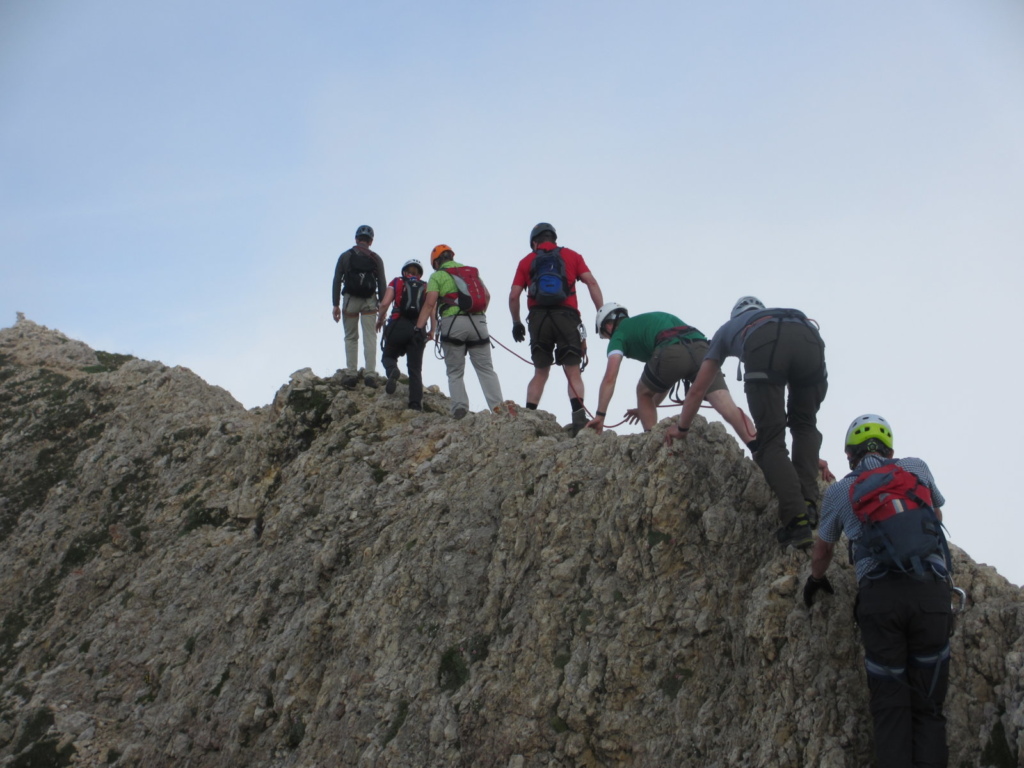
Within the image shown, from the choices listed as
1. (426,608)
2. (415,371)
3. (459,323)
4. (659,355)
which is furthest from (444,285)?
(426,608)

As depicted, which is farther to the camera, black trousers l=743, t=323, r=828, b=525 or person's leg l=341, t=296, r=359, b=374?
person's leg l=341, t=296, r=359, b=374

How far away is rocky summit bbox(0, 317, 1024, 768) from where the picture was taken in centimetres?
806

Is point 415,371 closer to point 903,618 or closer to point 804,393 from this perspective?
point 804,393

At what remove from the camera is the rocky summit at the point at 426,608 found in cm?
806

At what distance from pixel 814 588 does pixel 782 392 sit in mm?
2275

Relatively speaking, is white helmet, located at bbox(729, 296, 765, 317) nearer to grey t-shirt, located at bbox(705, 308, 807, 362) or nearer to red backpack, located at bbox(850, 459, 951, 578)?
grey t-shirt, located at bbox(705, 308, 807, 362)

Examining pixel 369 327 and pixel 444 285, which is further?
pixel 369 327

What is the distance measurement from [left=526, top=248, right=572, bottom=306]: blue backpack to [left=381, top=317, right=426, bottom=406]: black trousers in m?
2.82

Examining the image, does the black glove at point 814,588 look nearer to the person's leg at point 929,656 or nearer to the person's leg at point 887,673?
the person's leg at point 887,673

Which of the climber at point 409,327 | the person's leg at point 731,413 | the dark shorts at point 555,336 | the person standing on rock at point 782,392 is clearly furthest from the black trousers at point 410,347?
the person standing on rock at point 782,392

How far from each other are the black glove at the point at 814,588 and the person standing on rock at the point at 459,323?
322 inches

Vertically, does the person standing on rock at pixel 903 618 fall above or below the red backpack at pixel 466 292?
below

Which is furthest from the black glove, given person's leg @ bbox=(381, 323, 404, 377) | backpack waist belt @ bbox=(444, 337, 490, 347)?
person's leg @ bbox=(381, 323, 404, 377)

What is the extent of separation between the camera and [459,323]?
15742 millimetres
